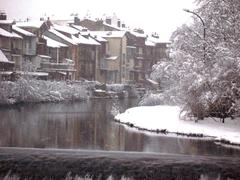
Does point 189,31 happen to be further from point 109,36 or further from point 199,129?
point 109,36

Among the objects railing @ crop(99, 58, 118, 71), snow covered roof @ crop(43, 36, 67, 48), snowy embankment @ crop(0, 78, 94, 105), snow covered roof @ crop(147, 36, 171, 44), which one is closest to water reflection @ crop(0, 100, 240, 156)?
snowy embankment @ crop(0, 78, 94, 105)

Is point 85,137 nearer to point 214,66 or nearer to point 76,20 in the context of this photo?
point 214,66

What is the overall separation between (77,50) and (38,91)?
10151 millimetres

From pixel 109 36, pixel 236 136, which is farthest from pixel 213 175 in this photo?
pixel 109 36

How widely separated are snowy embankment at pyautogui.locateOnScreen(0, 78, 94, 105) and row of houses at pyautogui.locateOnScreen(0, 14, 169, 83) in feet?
3.18

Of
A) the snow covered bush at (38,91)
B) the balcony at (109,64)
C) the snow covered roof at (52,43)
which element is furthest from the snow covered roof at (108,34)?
the snow covered bush at (38,91)

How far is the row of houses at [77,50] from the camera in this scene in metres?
23.7

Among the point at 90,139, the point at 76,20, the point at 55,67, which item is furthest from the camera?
the point at 76,20

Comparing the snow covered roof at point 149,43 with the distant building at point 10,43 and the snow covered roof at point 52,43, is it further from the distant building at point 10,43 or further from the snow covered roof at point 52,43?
the distant building at point 10,43

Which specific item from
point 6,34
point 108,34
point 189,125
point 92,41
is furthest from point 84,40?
point 189,125

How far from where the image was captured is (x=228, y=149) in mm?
8812

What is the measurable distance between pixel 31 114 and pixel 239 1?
668 cm

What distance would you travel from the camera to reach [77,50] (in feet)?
101

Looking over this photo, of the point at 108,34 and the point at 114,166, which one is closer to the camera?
A: the point at 114,166
